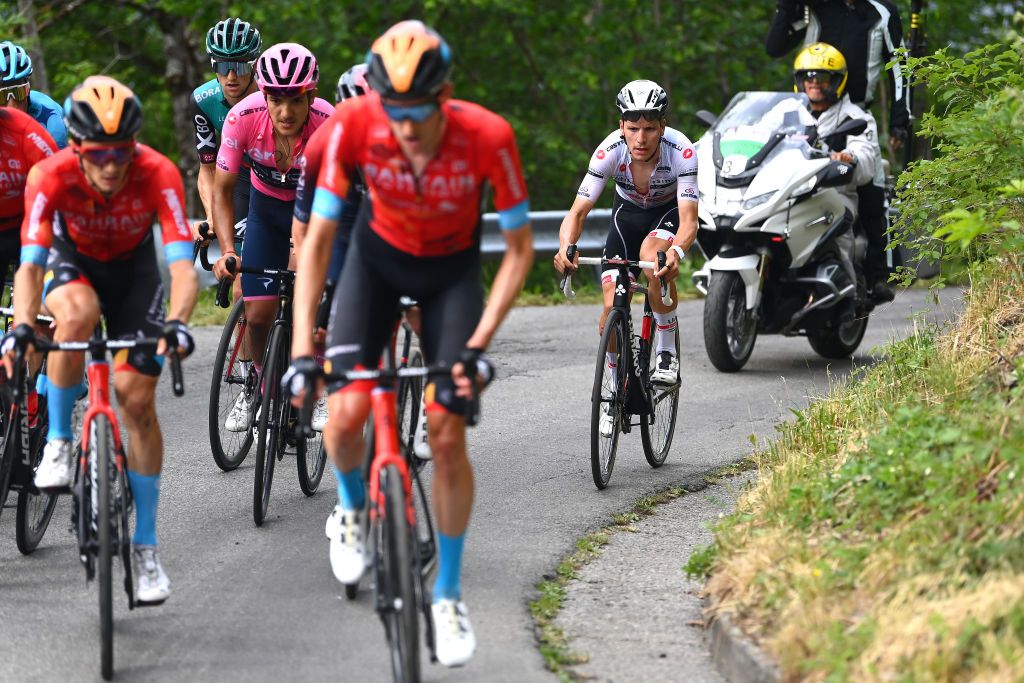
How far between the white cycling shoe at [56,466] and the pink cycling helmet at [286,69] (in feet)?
7.82

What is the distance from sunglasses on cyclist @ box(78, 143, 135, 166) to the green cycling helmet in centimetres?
310

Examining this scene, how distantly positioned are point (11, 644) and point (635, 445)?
4.49m

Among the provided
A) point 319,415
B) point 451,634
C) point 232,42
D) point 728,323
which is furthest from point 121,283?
point 728,323

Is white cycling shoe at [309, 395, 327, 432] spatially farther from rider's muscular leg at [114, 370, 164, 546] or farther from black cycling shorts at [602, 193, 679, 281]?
rider's muscular leg at [114, 370, 164, 546]

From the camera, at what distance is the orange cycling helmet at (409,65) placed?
16.1ft

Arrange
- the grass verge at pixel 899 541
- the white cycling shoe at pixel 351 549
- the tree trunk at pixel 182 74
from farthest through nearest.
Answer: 1. the tree trunk at pixel 182 74
2. the white cycling shoe at pixel 351 549
3. the grass verge at pixel 899 541

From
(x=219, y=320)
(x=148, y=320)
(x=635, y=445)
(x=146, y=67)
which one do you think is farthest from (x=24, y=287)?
(x=146, y=67)

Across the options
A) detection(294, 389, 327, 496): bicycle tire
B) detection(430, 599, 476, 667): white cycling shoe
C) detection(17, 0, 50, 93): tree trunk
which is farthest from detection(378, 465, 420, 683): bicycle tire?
detection(17, 0, 50, 93): tree trunk

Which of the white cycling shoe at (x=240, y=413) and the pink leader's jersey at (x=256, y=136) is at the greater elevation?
the pink leader's jersey at (x=256, y=136)

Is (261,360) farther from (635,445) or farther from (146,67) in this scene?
(146,67)

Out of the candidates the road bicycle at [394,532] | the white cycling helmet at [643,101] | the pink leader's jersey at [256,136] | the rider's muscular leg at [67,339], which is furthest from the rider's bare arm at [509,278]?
the white cycling helmet at [643,101]

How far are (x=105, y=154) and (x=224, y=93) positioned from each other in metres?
3.30

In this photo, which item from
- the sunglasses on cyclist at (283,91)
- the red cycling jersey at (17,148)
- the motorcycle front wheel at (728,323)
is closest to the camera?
the red cycling jersey at (17,148)

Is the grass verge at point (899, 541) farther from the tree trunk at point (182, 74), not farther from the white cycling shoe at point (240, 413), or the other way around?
the tree trunk at point (182, 74)
